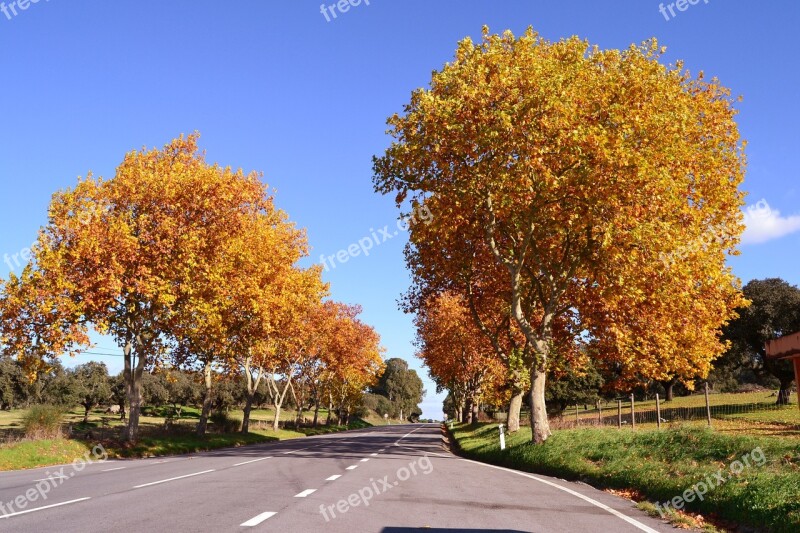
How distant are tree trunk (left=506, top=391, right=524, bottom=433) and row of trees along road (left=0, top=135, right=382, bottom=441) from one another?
42.5 ft

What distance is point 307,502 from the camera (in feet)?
33.6

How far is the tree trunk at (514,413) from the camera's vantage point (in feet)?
98.3

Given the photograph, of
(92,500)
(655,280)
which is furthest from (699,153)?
(92,500)

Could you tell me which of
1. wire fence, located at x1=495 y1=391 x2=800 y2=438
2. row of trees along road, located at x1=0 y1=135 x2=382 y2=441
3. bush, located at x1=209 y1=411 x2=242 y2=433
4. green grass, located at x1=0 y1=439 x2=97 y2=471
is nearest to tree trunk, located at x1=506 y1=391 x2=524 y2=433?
wire fence, located at x1=495 y1=391 x2=800 y2=438

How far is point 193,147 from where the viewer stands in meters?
30.0

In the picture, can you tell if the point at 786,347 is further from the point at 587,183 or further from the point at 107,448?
the point at 107,448

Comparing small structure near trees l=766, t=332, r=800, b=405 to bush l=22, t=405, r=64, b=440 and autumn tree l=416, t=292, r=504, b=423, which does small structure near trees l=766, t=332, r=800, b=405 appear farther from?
autumn tree l=416, t=292, r=504, b=423

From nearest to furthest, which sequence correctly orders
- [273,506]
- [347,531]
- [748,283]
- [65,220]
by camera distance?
[347,531] → [273,506] → [65,220] → [748,283]

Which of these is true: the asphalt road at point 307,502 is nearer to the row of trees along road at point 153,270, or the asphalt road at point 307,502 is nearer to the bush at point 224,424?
the row of trees along road at point 153,270

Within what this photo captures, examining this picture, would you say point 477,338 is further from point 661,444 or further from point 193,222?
point 661,444

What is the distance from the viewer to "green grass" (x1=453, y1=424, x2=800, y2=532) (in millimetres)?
9047

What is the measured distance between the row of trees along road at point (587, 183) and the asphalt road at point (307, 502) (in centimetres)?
795

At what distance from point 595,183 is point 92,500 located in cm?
1527

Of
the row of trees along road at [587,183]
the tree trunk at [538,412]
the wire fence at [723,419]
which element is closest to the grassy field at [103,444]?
the row of trees along road at [587,183]
